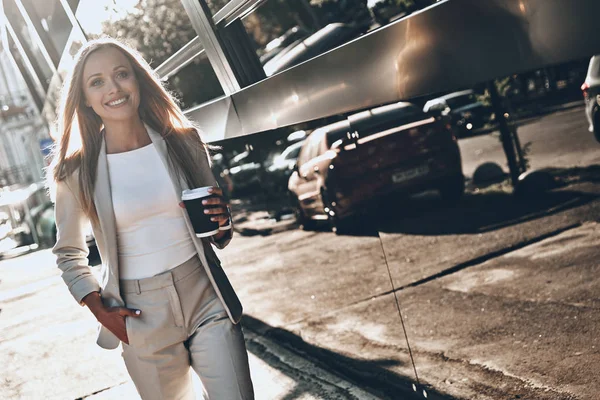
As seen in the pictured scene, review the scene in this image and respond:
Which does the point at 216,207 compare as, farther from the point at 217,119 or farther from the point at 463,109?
the point at 217,119

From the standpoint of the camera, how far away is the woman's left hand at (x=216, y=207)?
2.94 metres

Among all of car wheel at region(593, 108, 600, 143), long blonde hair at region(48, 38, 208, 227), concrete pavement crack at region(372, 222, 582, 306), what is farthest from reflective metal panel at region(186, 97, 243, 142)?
car wheel at region(593, 108, 600, 143)

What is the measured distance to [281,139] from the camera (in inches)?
178

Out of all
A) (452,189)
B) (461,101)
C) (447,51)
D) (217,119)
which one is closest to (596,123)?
(447,51)

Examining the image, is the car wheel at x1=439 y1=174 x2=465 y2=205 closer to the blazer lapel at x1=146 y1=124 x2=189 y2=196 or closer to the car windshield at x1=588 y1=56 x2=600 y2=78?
the blazer lapel at x1=146 y1=124 x2=189 y2=196

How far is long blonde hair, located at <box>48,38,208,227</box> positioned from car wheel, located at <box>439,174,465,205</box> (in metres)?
0.91

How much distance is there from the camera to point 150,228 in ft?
10.2

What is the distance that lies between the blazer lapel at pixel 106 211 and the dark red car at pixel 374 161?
1.04 m

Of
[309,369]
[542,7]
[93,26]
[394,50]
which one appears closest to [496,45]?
[542,7]

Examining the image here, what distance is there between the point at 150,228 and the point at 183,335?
1.29 ft

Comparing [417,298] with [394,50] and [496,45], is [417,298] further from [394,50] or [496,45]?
[496,45]

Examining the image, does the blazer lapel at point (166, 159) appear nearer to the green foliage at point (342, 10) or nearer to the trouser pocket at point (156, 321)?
the trouser pocket at point (156, 321)

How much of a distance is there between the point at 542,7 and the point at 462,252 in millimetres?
1632

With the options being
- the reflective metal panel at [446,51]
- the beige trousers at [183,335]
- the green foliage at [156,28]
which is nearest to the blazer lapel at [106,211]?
the beige trousers at [183,335]
